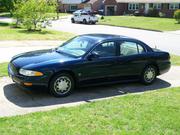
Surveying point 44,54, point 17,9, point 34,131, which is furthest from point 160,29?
point 34,131

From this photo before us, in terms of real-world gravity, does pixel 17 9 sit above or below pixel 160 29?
above

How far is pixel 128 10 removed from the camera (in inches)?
2414

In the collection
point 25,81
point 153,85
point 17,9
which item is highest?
point 17,9

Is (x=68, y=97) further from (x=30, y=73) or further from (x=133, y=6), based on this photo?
(x=133, y=6)

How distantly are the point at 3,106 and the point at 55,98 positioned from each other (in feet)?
4.37

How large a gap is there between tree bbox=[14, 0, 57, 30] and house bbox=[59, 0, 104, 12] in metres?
40.2

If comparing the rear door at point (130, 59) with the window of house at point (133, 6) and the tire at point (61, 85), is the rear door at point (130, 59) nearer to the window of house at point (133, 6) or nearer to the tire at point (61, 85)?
the tire at point (61, 85)

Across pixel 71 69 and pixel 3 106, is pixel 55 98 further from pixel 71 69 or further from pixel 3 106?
pixel 3 106

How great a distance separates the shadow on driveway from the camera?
7.52m

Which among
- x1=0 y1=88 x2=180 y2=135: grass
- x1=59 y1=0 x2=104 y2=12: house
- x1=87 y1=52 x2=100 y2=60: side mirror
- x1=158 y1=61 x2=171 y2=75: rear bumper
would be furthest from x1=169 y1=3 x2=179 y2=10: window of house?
x1=0 y1=88 x2=180 y2=135: grass

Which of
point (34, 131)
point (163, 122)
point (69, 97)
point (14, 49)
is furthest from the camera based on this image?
point (14, 49)

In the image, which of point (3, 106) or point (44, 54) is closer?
point (3, 106)

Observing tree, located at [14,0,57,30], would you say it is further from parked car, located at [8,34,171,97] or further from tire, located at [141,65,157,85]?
tire, located at [141,65,157,85]

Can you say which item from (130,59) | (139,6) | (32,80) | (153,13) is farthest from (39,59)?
(139,6)
